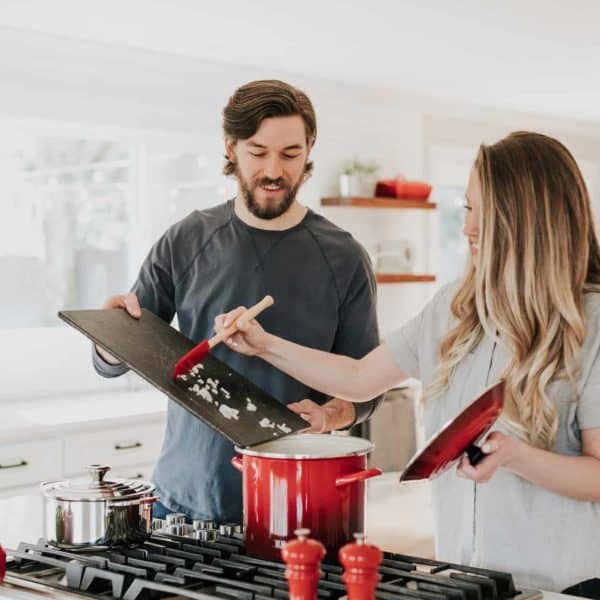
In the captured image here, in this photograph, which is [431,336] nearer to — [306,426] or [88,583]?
[306,426]

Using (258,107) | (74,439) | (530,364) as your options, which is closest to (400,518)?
(74,439)

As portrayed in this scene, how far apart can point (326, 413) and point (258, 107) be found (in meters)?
0.66

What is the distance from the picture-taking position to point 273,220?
2.48m

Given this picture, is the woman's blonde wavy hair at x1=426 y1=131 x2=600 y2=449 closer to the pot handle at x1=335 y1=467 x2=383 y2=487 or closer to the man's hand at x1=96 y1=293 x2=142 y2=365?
the pot handle at x1=335 y1=467 x2=383 y2=487

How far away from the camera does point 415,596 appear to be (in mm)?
1529

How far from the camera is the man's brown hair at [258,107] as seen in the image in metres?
2.35

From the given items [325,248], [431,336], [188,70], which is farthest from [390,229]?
[431,336]

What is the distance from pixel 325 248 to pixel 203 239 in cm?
28

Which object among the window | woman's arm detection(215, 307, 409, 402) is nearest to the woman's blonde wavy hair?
woman's arm detection(215, 307, 409, 402)

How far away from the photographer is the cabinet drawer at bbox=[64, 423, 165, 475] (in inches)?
169

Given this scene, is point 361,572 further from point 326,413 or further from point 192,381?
A: point 326,413

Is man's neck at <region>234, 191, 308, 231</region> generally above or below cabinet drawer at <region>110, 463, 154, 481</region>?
above

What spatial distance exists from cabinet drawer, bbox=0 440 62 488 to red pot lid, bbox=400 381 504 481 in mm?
2793

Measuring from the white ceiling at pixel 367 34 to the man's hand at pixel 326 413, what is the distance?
223 centimetres
